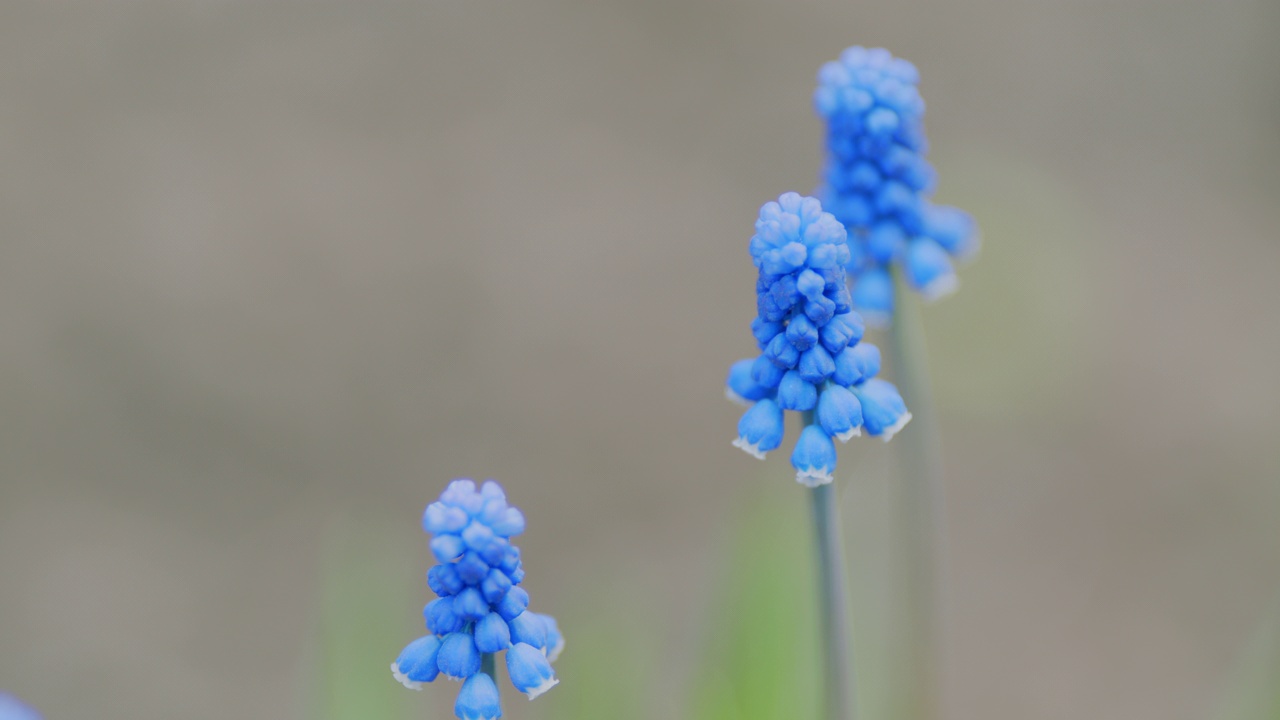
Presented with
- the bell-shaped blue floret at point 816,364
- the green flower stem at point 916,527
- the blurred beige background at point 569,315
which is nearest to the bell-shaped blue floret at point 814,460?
the bell-shaped blue floret at point 816,364

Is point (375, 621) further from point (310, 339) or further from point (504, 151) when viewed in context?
point (504, 151)

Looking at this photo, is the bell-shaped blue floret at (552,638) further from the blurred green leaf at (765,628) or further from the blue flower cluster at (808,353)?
the blurred green leaf at (765,628)

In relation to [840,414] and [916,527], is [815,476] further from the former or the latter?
[916,527]

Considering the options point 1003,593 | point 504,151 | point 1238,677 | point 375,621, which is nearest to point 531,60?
point 504,151

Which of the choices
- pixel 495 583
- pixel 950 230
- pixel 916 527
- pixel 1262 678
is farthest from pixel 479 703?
pixel 1262 678

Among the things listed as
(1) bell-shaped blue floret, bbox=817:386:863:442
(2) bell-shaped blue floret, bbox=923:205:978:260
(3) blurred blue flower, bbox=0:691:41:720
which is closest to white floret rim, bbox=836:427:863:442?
(1) bell-shaped blue floret, bbox=817:386:863:442

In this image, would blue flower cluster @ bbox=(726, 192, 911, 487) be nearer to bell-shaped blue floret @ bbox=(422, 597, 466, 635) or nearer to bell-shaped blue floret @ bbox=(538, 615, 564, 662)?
bell-shaped blue floret @ bbox=(538, 615, 564, 662)
